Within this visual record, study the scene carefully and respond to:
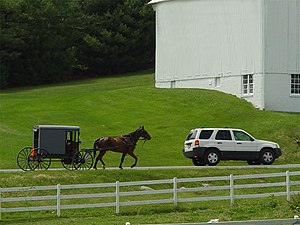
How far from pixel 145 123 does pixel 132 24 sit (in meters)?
43.3

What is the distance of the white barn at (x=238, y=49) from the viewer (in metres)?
58.6

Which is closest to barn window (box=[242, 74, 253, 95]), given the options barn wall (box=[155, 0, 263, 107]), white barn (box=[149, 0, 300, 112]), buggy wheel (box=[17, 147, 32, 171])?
white barn (box=[149, 0, 300, 112])

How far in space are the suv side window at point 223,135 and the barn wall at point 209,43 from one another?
17.3 m

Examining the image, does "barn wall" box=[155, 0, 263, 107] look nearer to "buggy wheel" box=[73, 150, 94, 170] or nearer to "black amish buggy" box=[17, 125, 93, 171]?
"buggy wheel" box=[73, 150, 94, 170]

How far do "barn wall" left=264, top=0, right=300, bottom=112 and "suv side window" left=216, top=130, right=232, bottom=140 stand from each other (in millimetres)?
17269

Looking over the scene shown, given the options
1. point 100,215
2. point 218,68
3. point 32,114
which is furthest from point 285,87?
point 100,215

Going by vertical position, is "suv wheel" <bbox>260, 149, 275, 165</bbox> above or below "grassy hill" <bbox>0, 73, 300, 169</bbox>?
below

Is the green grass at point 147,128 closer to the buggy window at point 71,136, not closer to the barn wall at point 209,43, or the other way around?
the barn wall at point 209,43

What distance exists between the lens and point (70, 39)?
93.8 metres

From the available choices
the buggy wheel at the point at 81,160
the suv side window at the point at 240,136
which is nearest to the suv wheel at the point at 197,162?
the suv side window at the point at 240,136

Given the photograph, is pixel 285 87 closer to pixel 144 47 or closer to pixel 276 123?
pixel 276 123

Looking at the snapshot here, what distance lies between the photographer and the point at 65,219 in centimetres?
2766

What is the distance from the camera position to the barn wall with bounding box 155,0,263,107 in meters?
59.6

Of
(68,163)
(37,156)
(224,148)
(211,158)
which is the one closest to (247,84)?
(224,148)
